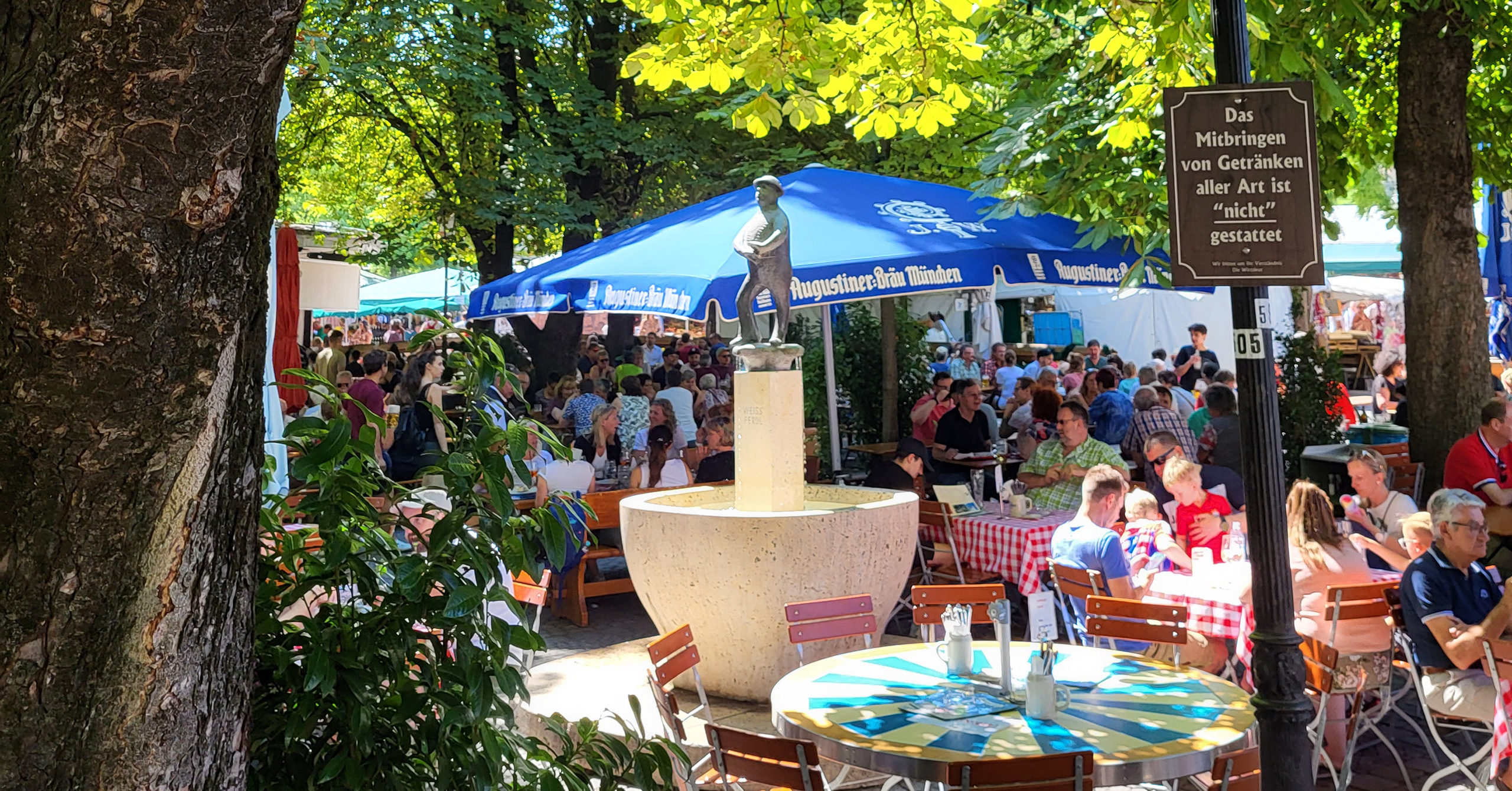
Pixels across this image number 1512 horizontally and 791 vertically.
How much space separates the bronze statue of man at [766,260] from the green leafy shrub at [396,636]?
5.57m

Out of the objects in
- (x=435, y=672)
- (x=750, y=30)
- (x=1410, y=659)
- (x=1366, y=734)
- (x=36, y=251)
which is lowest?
(x=1366, y=734)

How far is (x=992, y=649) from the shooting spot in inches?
220

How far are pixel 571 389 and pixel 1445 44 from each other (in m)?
9.65

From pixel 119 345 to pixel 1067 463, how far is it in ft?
25.7

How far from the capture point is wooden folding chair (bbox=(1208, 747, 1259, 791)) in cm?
397

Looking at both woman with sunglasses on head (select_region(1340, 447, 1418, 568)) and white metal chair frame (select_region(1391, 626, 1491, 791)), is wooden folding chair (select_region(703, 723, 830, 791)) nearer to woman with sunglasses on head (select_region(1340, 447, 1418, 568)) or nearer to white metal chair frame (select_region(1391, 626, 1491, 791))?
white metal chair frame (select_region(1391, 626, 1491, 791))

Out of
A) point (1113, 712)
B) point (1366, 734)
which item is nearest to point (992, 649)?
point (1113, 712)

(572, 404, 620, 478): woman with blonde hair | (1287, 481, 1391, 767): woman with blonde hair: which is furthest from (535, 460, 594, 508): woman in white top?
(1287, 481, 1391, 767): woman with blonde hair

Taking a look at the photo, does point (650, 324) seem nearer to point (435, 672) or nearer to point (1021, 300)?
point (1021, 300)

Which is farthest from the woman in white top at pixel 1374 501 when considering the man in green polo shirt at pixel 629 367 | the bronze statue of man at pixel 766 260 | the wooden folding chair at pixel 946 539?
the man in green polo shirt at pixel 629 367

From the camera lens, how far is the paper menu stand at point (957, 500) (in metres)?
8.75

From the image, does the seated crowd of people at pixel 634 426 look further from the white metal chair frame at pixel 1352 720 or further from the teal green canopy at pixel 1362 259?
the teal green canopy at pixel 1362 259

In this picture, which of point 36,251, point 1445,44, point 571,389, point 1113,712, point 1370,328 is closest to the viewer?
point 36,251

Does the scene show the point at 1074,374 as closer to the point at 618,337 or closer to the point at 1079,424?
the point at 618,337
